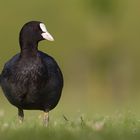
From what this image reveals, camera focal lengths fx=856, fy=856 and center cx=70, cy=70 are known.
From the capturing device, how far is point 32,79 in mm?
13203

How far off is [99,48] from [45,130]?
112 feet

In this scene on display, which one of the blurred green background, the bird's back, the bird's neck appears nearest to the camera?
the bird's back

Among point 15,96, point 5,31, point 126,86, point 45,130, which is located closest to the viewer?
point 45,130

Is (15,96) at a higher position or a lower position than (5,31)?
higher

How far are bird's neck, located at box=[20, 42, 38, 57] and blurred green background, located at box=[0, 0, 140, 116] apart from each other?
23.1 m

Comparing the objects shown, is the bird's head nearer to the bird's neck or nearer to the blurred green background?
the bird's neck

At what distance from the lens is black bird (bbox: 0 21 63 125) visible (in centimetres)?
1319

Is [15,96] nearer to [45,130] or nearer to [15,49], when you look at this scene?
[45,130]

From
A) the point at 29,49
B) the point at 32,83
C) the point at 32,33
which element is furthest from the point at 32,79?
the point at 32,33

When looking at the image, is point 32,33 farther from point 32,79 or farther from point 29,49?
point 32,79

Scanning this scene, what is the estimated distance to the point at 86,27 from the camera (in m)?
44.9

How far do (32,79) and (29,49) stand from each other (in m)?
0.68

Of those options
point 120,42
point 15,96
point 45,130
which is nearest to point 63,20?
point 120,42

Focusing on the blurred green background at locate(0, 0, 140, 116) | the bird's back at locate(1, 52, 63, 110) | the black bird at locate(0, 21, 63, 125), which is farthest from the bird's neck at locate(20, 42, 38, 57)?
the blurred green background at locate(0, 0, 140, 116)
